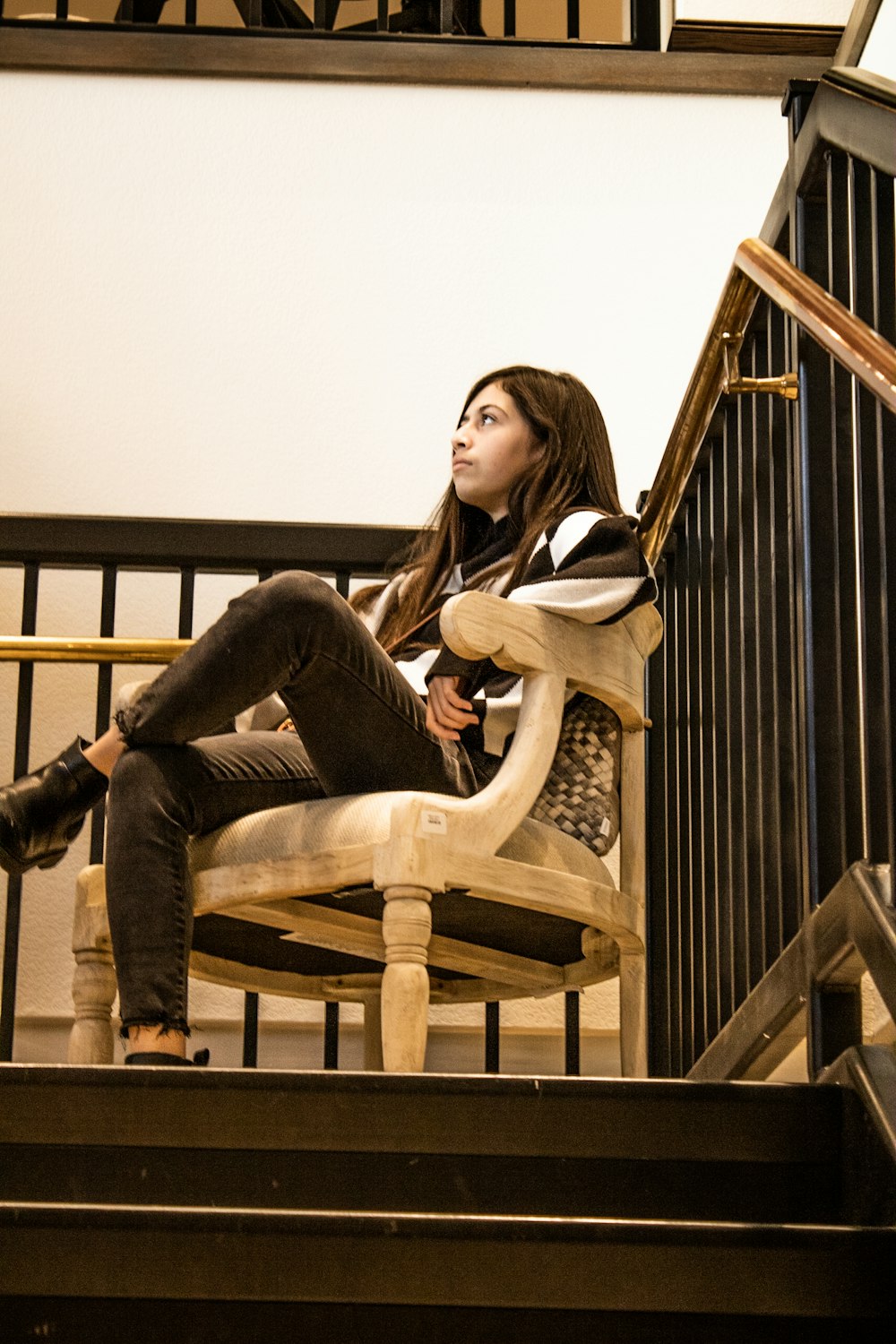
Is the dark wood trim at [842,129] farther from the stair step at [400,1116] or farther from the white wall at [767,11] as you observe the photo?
the white wall at [767,11]

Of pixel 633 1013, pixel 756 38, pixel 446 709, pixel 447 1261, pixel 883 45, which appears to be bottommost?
pixel 447 1261

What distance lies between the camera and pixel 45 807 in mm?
2471

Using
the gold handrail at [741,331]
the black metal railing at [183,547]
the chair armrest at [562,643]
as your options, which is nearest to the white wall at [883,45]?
the gold handrail at [741,331]

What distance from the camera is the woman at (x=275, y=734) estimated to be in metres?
2.31

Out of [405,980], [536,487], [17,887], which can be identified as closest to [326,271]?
[536,487]

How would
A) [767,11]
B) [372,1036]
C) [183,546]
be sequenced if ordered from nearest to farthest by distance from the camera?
[372,1036]
[183,546]
[767,11]

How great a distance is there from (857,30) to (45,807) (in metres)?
2.49

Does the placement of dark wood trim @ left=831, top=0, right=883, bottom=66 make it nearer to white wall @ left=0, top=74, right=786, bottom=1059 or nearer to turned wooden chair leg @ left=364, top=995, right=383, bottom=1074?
white wall @ left=0, top=74, right=786, bottom=1059

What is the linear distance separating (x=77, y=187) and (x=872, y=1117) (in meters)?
2.98

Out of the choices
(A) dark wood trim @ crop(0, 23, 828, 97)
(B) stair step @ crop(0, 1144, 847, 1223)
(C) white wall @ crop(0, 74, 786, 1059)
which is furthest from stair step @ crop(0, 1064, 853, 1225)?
(A) dark wood trim @ crop(0, 23, 828, 97)

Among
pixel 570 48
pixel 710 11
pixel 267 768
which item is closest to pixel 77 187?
pixel 570 48

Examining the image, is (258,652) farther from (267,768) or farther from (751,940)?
(751,940)

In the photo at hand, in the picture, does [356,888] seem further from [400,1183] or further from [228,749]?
[400,1183]

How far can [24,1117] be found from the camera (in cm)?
174
